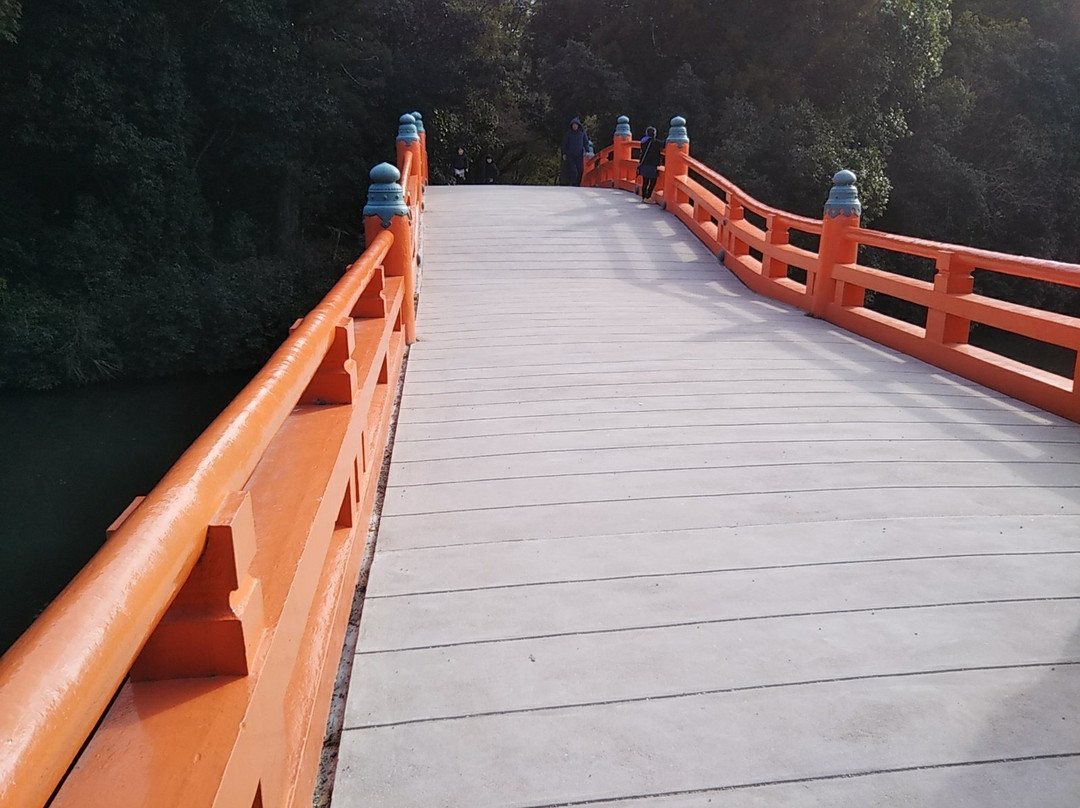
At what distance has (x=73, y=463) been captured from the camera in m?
12.9

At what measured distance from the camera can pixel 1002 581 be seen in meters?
2.52

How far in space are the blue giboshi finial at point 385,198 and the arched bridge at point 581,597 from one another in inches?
Answer: 21.6

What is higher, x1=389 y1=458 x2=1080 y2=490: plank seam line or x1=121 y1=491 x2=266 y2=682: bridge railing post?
x1=121 y1=491 x2=266 y2=682: bridge railing post

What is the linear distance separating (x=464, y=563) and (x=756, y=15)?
16.6m

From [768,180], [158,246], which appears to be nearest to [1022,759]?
[768,180]

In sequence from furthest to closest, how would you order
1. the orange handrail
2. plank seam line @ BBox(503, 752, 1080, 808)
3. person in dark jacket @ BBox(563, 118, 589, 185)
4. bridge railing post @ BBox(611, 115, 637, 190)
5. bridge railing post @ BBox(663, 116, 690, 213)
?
1. person in dark jacket @ BBox(563, 118, 589, 185)
2. bridge railing post @ BBox(611, 115, 637, 190)
3. bridge railing post @ BBox(663, 116, 690, 213)
4. plank seam line @ BBox(503, 752, 1080, 808)
5. the orange handrail

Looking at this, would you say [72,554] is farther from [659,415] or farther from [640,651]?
[640,651]

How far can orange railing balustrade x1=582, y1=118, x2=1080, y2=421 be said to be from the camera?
4.13m

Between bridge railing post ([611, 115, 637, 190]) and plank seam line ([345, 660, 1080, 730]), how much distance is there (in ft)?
36.1

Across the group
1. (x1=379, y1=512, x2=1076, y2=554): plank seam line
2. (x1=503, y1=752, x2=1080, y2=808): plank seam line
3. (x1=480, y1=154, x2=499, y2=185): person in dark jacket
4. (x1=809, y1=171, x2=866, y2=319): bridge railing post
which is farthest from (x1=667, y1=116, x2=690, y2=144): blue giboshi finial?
(x1=480, y1=154, x2=499, y2=185): person in dark jacket

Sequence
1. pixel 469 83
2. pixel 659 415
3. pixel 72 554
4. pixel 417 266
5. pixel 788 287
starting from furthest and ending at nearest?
pixel 469 83, pixel 72 554, pixel 417 266, pixel 788 287, pixel 659 415

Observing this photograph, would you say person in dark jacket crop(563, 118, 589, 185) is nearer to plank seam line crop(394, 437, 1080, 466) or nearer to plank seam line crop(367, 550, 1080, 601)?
plank seam line crop(394, 437, 1080, 466)

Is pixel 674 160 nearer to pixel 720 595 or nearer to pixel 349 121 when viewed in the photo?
pixel 720 595

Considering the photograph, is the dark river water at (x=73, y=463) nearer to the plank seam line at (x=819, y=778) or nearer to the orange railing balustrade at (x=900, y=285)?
the orange railing balustrade at (x=900, y=285)
